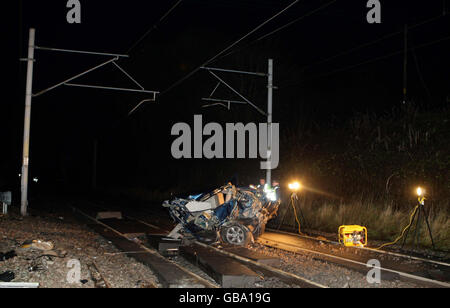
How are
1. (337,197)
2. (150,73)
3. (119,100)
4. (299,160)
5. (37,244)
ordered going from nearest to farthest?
(37,244) → (337,197) → (299,160) → (150,73) → (119,100)

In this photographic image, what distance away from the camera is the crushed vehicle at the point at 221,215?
461 inches

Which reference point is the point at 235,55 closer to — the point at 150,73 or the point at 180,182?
the point at 150,73

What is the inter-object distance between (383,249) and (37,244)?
29.2 feet

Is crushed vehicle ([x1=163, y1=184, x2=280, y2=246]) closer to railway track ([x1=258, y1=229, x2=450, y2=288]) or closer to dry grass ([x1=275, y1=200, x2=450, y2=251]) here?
railway track ([x1=258, y1=229, x2=450, y2=288])

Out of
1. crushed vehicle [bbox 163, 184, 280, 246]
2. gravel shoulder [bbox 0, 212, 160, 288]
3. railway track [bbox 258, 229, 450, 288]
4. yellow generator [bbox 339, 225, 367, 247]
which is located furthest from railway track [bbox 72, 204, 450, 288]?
gravel shoulder [bbox 0, 212, 160, 288]

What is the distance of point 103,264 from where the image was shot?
9500 millimetres

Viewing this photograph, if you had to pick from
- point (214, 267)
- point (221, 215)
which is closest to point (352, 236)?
point (221, 215)

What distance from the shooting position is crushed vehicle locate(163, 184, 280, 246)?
38.4ft

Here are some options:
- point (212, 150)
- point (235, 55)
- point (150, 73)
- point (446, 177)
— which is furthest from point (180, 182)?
point (446, 177)

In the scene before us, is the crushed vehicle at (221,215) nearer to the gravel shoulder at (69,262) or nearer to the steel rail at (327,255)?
the steel rail at (327,255)

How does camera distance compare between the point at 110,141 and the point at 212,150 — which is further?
the point at 110,141

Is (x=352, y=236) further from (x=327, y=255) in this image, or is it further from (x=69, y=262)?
(x=69, y=262)

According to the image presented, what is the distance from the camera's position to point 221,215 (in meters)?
11.7

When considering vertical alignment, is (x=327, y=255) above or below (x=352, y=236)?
below
